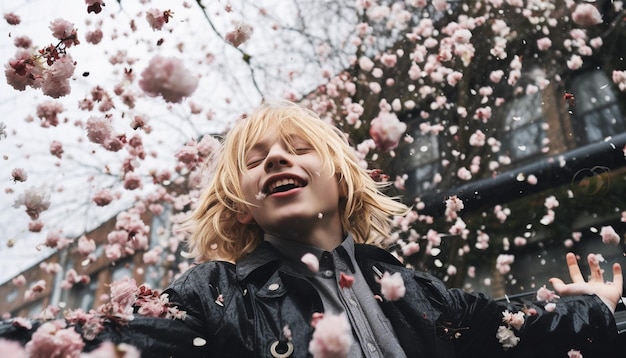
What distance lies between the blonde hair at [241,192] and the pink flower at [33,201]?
83 cm

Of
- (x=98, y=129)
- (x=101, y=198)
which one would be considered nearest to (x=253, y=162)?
(x=98, y=129)

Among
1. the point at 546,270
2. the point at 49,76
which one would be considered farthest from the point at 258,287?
the point at 546,270

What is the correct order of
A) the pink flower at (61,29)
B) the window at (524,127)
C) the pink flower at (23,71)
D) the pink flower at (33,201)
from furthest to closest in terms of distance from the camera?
the window at (524,127) → the pink flower at (33,201) → the pink flower at (61,29) → the pink flower at (23,71)

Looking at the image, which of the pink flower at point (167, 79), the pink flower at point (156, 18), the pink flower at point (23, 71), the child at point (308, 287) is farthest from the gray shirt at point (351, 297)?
the pink flower at point (156, 18)

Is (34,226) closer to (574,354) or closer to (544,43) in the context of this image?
(574,354)

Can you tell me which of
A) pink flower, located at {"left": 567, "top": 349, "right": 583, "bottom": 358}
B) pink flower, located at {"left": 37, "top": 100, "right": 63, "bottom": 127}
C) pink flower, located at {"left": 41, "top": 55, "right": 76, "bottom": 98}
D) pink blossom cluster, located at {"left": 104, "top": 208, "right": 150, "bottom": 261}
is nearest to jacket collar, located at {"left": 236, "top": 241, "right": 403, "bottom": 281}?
pink flower, located at {"left": 567, "top": 349, "right": 583, "bottom": 358}

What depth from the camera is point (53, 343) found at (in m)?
1.21

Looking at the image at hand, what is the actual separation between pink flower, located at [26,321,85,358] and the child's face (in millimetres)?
843

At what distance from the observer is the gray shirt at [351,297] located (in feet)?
5.70

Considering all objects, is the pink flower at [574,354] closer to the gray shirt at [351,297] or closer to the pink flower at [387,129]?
the gray shirt at [351,297]

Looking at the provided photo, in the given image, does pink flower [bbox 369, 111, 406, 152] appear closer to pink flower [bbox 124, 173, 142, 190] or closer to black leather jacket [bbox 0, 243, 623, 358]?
black leather jacket [bbox 0, 243, 623, 358]

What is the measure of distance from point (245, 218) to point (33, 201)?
1.26 metres

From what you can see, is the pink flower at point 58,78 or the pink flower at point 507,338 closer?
the pink flower at point 507,338

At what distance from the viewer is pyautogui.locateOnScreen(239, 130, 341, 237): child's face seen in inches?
75.8
